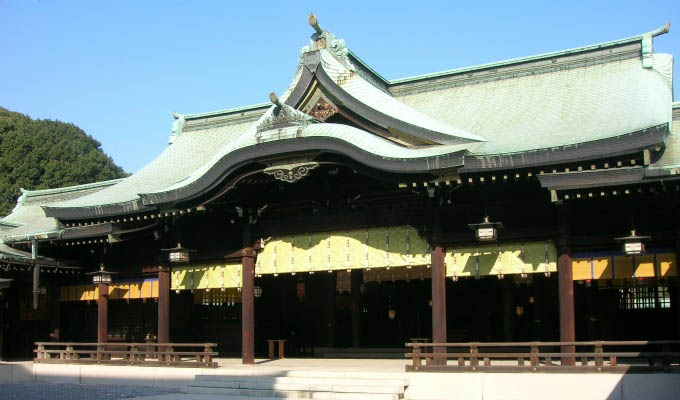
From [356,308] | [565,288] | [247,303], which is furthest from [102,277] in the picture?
[565,288]

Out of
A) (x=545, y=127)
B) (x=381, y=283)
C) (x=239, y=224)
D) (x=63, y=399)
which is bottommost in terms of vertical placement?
(x=63, y=399)

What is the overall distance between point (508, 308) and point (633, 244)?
6.21 meters

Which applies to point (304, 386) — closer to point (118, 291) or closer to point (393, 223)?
point (393, 223)

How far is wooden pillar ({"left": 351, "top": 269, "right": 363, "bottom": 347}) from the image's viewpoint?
77.3 feet

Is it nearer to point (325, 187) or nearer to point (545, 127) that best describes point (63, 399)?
point (325, 187)

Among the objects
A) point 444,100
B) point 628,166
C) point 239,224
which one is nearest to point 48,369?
point 239,224

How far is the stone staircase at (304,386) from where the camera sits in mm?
16266

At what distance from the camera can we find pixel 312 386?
55.8 ft

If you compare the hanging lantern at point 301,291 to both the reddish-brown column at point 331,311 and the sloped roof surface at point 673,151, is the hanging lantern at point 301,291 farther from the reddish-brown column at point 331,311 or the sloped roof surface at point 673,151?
the sloped roof surface at point 673,151

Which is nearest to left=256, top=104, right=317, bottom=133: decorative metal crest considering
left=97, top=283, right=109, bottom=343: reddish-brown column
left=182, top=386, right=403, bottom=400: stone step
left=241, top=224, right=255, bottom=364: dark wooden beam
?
left=241, top=224, right=255, bottom=364: dark wooden beam

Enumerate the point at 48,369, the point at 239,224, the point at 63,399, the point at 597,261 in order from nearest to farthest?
the point at 597,261, the point at 63,399, the point at 239,224, the point at 48,369

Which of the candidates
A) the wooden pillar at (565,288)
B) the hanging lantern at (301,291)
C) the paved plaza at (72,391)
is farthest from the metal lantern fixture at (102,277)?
the wooden pillar at (565,288)

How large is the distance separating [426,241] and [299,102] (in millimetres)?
5172

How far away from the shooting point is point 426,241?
18078mm
